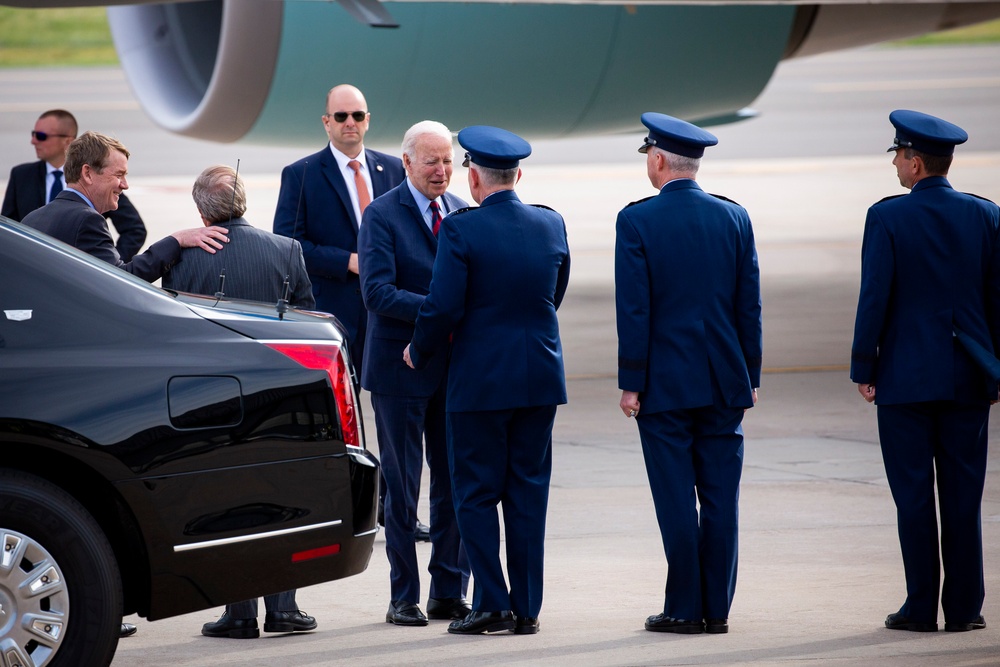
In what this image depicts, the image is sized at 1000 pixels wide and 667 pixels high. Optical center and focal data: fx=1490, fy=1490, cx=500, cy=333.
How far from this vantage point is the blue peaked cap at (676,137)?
16.4 ft

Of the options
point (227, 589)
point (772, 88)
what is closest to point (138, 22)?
point (227, 589)

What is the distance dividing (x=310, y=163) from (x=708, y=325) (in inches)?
83.7

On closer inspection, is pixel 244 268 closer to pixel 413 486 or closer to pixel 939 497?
pixel 413 486

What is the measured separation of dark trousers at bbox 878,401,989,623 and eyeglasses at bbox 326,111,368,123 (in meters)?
2.66

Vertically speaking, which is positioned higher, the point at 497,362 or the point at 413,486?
the point at 497,362

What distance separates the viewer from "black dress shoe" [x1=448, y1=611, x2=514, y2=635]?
16.2 feet

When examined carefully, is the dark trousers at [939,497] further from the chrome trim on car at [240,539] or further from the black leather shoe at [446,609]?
the chrome trim on car at [240,539]

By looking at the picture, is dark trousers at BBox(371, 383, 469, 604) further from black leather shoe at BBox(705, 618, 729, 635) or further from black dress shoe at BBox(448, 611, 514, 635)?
black leather shoe at BBox(705, 618, 729, 635)

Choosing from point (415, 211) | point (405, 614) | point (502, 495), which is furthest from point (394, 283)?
point (405, 614)

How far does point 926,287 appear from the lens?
16.4 feet

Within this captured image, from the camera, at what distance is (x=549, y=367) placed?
16.3 feet

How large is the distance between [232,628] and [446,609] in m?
0.75

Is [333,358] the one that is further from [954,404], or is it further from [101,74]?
[101,74]

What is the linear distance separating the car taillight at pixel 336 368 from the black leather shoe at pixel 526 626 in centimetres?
100
